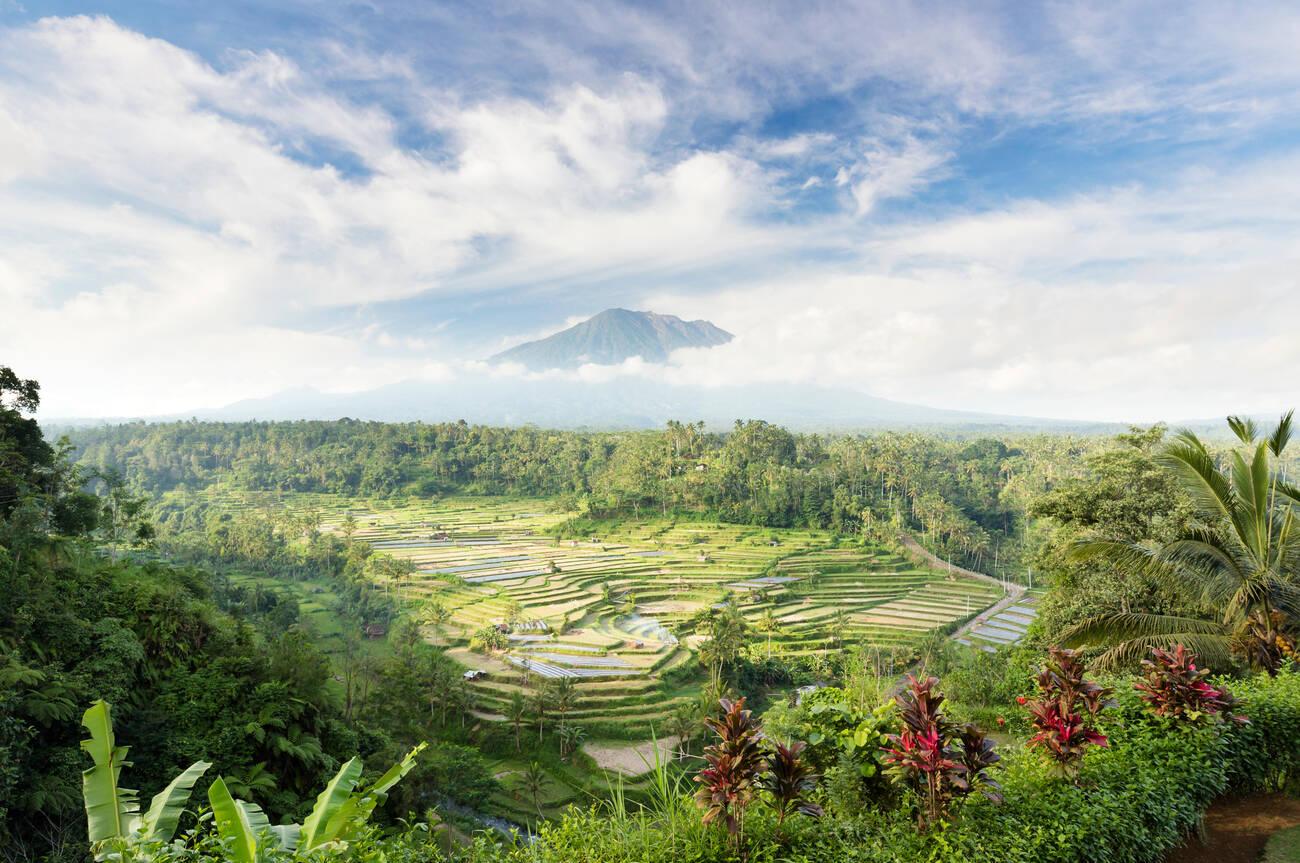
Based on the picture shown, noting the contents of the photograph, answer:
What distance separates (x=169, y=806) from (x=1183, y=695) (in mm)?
5401

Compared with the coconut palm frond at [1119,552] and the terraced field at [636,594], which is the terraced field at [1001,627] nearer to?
the terraced field at [636,594]

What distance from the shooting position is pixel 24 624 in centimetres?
755

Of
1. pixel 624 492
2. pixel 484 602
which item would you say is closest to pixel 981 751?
pixel 484 602

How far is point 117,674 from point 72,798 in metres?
2.25

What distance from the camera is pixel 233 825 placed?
2.06m

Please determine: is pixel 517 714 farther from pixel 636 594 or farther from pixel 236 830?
pixel 236 830

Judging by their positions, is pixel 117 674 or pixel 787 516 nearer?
pixel 117 674

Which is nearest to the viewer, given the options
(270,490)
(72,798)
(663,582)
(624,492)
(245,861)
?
(245,861)

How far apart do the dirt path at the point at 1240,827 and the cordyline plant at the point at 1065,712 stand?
709 millimetres

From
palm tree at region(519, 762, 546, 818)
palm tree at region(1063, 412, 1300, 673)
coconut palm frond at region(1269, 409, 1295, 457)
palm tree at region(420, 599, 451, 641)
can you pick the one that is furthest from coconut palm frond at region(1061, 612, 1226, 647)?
palm tree at region(420, 599, 451, 641)

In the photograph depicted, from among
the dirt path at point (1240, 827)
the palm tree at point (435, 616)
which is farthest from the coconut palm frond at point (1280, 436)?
the palm tree at point (435, 616)

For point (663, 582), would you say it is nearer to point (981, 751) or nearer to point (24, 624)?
point (24, 624)

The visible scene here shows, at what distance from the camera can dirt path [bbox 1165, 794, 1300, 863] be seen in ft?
10.2

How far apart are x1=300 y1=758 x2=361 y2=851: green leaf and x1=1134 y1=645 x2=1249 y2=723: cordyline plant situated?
457cm
